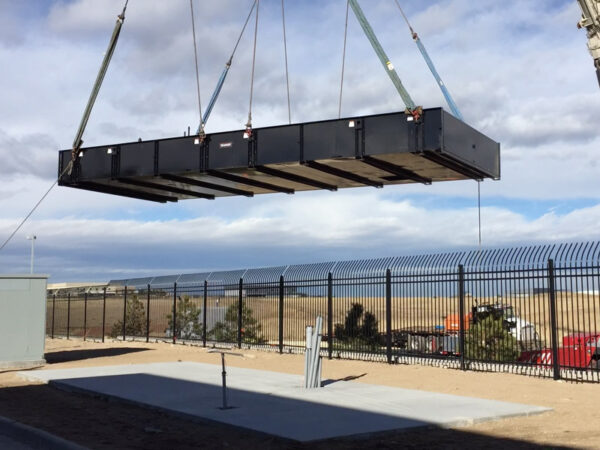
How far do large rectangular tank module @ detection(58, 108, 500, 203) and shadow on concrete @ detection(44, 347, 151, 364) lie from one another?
21.9 feet

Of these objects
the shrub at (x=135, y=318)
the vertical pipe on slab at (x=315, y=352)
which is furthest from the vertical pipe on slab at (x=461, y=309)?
the shrub at (x=135, y=318)

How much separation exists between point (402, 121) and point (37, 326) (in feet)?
41.9

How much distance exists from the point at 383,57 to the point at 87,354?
15.9 m

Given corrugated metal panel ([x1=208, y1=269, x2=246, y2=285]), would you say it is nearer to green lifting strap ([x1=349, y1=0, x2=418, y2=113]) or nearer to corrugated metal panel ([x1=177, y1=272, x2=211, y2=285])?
corrugated metal panel ([x1=177, y1=272, x2=211, y2=285])

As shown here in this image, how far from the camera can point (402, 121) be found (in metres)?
14.2

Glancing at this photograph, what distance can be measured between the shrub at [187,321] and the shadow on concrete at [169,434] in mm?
17620

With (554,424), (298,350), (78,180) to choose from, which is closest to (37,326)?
(78,180)

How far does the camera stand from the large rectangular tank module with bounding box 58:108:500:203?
561 inches

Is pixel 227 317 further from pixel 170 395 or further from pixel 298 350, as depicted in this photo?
pixel 170 395

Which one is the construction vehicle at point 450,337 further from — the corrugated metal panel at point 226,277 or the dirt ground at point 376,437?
the corrugated metal panel at point 226,277

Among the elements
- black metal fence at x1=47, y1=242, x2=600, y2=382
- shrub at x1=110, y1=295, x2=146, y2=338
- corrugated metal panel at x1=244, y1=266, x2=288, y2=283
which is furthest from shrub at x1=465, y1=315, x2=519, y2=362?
shrub at x1=110, y1=295, x2=146, y2=338

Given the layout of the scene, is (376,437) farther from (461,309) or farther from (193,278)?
(193,278)

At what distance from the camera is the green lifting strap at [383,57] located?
46.8ft

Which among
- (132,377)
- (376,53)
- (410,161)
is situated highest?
(376,53)
